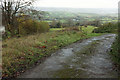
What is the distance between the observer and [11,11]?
16.6 meters

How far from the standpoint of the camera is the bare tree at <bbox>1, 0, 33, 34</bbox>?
16.0 meters

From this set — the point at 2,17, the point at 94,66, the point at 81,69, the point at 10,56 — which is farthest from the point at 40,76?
the point at 2,17

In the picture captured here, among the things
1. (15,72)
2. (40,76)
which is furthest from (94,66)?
(15,72)

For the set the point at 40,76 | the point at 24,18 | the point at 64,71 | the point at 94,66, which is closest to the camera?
the point at 40,76

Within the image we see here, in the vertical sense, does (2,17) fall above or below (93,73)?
above

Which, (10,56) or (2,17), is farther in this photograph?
(2,17)

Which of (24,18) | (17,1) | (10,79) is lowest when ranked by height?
(10,79)

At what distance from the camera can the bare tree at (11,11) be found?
16031 millimetres

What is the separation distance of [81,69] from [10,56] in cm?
458

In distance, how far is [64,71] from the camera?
21.0 feet

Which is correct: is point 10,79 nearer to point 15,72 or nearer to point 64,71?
point 15,72

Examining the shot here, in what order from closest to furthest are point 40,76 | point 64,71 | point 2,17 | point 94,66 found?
point 40,76
point 64,71
point 94,66
point 2,17

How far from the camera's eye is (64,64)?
7.52 meters

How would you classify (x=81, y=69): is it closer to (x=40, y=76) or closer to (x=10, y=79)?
(x=40, y=76)
